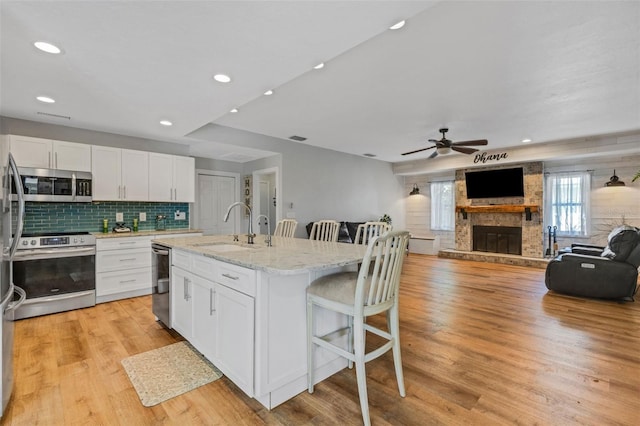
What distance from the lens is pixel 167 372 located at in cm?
223

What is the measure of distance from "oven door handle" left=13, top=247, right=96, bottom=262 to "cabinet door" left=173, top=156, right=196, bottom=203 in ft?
4.70

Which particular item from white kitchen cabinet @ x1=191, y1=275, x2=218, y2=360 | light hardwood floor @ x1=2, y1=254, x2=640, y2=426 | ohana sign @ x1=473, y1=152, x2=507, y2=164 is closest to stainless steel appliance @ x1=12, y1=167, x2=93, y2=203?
light hardwood floor @ x1=2, y1=254, x2=640, y2=426

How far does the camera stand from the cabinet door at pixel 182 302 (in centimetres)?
252

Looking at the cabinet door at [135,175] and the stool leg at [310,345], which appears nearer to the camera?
the stool leg at [310,345]

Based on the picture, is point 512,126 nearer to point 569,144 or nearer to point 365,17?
point 569,144

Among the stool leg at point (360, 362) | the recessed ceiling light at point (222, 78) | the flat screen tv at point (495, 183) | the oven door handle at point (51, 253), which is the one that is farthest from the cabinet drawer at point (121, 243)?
the flat screen tv at point (495, 183)

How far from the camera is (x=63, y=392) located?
2006 mm

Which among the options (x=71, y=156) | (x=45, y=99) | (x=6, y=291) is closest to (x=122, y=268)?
(x=71, y=156)

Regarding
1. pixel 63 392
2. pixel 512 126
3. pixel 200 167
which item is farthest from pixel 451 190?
pixel 63 392

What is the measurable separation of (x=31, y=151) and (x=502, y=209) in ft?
27.6

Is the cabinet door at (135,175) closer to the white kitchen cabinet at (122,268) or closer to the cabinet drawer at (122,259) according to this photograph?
the white kitchen cabinet at (122,268)

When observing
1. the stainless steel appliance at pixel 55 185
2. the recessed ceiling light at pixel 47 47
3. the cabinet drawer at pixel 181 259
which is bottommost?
the cabinet drawer at pixel 181 259

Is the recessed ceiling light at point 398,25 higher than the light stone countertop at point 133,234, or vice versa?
the recessed ceiling light at point 398,25

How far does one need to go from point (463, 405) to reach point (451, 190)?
285 inches
